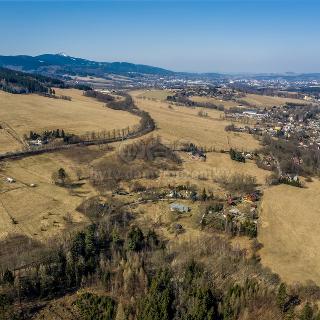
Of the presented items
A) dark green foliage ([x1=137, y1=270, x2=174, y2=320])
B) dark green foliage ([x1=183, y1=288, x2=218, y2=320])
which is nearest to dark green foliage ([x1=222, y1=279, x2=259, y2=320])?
dark green foliage ([x1=183, y1=288, x2=218, y2=320])

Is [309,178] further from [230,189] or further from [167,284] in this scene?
[167,284]

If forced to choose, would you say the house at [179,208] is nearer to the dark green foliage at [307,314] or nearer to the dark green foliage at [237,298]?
the dark green foliage at [237,298]

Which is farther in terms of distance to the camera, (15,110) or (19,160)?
(15,110)

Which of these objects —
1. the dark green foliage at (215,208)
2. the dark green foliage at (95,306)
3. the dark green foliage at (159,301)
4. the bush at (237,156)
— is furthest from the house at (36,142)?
the dark green foliage at (159,301)

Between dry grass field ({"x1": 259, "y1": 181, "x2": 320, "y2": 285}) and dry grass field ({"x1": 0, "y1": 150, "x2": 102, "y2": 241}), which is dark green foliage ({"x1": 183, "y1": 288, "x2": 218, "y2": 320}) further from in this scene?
dry grass field ({"x1": 0, "y1": 150, "x2": 102, "y2": 241})

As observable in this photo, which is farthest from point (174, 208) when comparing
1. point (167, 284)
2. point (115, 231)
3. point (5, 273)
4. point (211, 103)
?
point (211, 103)

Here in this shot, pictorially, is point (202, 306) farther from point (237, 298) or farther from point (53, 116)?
point (53, 116)

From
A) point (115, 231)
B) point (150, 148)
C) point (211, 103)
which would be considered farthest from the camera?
point (211, 103)
